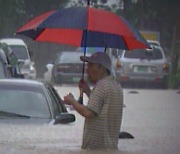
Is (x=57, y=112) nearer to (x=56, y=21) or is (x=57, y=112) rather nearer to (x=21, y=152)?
(x=21, y=152)

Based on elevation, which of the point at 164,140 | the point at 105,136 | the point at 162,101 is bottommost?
the point at 162,101

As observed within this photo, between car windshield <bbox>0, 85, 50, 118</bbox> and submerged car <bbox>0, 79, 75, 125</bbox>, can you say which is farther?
car windshield <bbox>0, 85, 50, 118</bbox>

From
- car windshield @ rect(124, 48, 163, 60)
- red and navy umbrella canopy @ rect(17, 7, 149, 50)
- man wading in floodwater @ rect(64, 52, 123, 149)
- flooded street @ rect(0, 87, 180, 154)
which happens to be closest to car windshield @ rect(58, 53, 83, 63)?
car windshield @ rect(124, 48, 163, 60)

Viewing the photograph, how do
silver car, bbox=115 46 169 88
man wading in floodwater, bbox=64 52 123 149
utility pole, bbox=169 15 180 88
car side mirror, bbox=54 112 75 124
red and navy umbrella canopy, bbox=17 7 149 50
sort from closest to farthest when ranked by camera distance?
man wading in floodwater, bbox=64 52 123 149
red and navy umbrella canopy, bbox=17 7 149 50
car side mirror, bbox=54 112 75 124
silver car, bbox=115 46 169 88
utility pole, bbox=169 15 180 88

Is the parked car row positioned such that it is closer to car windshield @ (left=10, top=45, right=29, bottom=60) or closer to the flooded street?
the flooded street

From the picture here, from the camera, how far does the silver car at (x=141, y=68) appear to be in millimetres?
26359

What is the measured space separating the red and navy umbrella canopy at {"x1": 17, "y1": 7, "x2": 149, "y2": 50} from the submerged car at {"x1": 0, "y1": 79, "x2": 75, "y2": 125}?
6.96ft

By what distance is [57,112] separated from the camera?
1092 centimetres

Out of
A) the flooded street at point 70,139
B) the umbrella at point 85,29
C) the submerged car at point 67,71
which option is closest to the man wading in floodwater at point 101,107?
the flooded street at point 70,139

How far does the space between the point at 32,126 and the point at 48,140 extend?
0.50 m

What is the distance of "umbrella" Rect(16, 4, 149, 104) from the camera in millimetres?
7926

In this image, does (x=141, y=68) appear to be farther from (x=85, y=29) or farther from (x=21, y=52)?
(x=85, y=29)

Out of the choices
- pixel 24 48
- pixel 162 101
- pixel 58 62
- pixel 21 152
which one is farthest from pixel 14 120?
pixel 58 62

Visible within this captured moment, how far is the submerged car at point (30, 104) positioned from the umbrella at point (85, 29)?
2.13m
